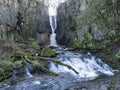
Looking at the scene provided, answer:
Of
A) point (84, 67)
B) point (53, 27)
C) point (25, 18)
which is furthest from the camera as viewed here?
point (53, 27)

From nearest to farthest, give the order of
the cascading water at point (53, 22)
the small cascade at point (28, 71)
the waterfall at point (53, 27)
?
the small cascade at point (28, 71) < the waterfall at point (53, 27) < the cascading water at point (53, 22)

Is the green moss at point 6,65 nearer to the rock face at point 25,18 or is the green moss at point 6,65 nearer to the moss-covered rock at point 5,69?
the moss-covered rock at point 5,69

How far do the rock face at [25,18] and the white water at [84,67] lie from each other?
6.59 m

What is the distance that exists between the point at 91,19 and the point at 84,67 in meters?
5.85

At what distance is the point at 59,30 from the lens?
2880 cm

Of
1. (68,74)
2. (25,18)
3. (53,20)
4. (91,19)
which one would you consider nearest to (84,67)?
(68,74)

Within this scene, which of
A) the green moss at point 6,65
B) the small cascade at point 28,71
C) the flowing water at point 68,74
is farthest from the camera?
the small cascade at point 28,71

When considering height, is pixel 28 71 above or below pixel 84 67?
above

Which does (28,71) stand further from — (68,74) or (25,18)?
(25,18)

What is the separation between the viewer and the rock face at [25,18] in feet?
71.1

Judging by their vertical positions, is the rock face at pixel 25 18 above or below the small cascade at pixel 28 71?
above

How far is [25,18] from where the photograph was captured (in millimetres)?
25422

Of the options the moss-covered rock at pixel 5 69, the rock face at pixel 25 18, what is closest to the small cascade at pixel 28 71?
the moss-covered rock at pixel 5 69

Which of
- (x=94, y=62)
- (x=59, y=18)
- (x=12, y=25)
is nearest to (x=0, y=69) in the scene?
(x=94, y=62)
